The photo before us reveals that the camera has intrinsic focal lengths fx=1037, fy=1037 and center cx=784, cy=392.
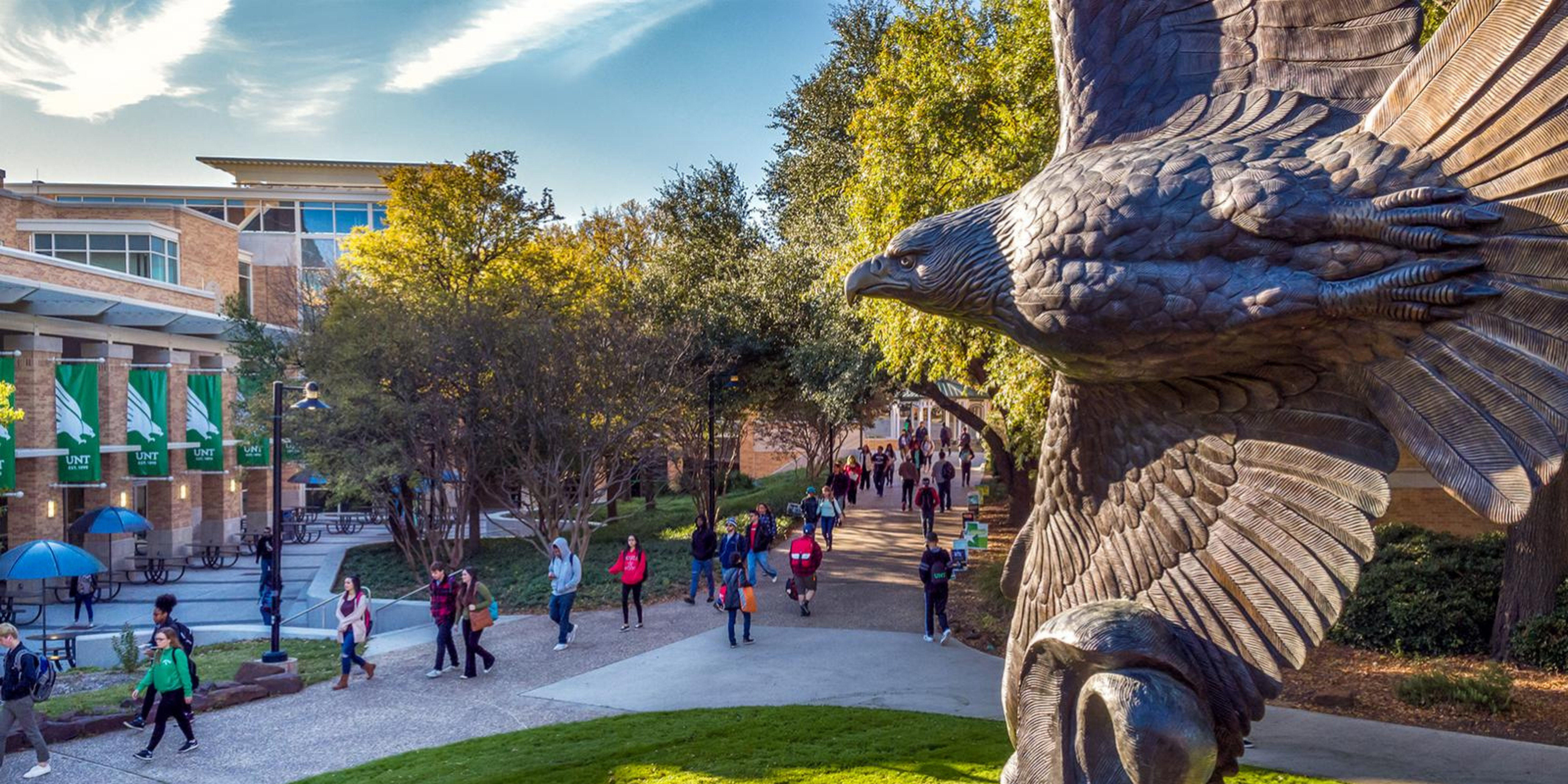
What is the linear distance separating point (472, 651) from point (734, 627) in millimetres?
3416

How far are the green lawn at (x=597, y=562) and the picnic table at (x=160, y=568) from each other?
4711 mm

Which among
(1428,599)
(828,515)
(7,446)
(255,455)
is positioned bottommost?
(1428,599)

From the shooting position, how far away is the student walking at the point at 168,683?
10.1 meters

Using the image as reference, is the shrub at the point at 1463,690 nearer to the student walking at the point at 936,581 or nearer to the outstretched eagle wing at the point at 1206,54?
the student walking at the point at 936,581

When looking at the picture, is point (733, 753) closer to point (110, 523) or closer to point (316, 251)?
point (110, 523)

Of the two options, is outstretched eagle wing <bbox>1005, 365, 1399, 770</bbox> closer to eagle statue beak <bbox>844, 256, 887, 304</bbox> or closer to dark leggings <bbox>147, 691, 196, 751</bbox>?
eagle statue beak <bbox>844, 256, 887, 304</bbox>

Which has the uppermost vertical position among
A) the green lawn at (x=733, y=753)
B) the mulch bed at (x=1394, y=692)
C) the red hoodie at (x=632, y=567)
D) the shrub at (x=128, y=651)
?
the red hoodie at (x=632, y=567)

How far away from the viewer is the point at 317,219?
54.4m

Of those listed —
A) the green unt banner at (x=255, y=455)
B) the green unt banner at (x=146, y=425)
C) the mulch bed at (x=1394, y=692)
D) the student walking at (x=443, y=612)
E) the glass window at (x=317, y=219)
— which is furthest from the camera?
the glass window at (x=317, y=219)

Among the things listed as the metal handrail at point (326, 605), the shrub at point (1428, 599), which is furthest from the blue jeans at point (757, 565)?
the shrub at point (1428, 599)

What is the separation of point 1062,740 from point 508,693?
8.98 m

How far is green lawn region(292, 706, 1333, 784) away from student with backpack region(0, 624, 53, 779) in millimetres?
2831

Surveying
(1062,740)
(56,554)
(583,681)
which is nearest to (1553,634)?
(1062,740)

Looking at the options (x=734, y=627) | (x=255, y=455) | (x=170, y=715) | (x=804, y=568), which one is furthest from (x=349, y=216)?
(x=170, y=715)
